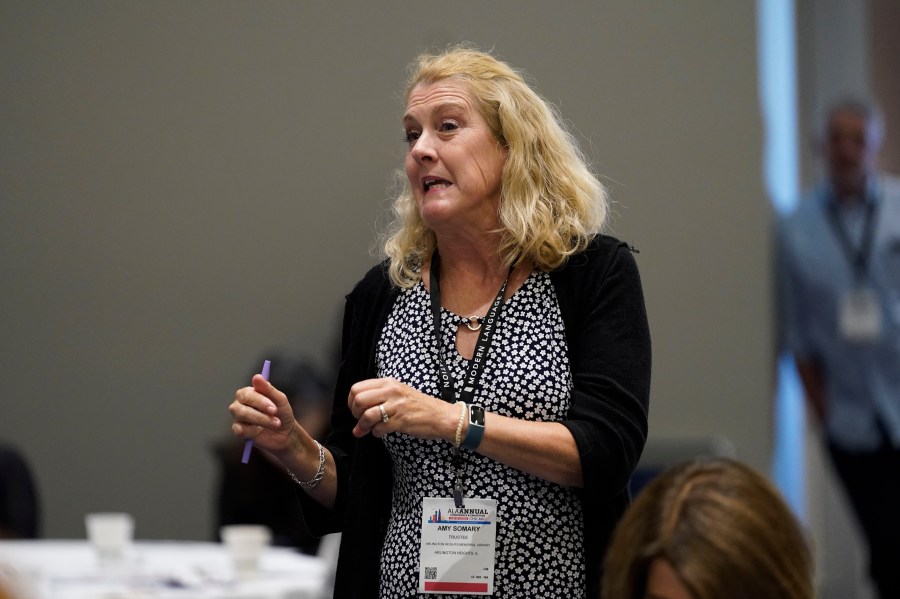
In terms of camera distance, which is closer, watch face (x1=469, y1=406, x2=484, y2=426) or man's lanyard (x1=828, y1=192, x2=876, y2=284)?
watch face (x1=469, y1=406, x2=484, y2=426)

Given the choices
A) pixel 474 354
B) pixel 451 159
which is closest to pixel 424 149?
pixel 451 159

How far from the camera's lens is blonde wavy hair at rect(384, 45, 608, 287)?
1903mm

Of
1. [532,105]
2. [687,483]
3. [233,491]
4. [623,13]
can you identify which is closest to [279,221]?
[233,491]

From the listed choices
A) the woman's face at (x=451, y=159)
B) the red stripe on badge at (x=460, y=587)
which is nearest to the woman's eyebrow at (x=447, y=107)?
the woman's face at (x=451, y=159)

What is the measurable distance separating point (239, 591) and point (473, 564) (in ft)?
4.23

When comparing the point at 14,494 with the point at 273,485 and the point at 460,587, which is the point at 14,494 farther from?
the point at 460,587

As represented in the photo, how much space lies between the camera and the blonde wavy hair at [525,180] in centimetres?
190

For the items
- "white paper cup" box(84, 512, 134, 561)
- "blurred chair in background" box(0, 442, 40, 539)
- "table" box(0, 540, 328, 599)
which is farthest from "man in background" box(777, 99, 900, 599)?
"blurred chair in background" box(0, 442, 40, 539)

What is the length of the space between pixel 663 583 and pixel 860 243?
4.31 metres

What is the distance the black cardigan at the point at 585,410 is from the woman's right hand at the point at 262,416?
160 mm

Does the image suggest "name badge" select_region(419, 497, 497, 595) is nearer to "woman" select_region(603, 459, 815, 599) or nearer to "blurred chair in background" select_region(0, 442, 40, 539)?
"woman" select_region(603, 459, 815, 599)

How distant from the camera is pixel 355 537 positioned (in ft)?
6.08

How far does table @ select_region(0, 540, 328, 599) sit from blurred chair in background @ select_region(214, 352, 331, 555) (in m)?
0.62

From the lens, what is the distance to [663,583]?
1.17 meters
